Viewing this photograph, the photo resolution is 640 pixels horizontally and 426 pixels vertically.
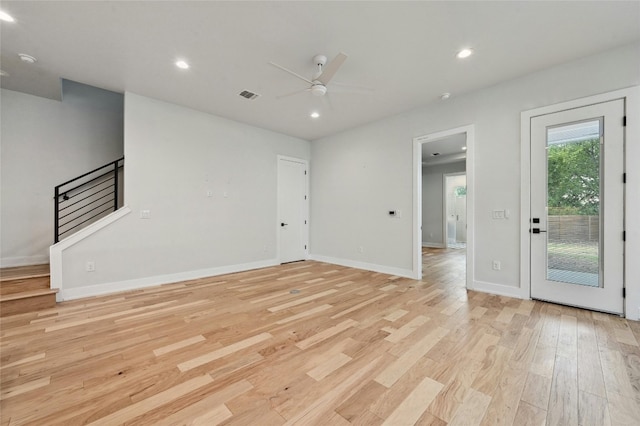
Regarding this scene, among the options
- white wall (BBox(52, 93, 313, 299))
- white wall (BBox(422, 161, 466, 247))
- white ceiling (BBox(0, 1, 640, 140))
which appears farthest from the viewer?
white wall (BBox(422, 161, 466, 247))

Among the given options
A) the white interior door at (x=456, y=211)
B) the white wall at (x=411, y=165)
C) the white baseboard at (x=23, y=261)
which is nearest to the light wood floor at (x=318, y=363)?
the white wall at (x=411, y=165)

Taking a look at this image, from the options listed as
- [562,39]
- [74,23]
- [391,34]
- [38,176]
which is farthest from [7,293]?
[562,39]

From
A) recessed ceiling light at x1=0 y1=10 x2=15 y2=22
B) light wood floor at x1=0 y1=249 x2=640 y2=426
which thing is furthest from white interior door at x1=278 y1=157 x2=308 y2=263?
recessed ceiling light at x1=0 y1=10 x2=15 y2=22

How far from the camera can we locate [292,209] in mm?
6078

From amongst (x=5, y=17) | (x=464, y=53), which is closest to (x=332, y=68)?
(x=464, y=53)

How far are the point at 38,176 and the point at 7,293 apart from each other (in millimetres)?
2276

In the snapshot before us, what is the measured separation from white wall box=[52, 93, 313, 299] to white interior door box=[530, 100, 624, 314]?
463cm

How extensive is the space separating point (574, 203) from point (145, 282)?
20.1ft

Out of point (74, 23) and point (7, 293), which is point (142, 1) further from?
point (7, 293)

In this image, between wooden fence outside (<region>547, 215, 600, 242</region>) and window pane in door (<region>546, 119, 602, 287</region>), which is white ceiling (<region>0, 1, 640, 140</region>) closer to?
window pane in door (<region>546, 119, 602, 287</region>)

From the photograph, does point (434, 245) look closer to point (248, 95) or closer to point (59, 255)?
point (248, 95)

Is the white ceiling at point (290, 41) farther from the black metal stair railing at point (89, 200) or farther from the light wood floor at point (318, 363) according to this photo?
the light wood floor at point (318, 363)

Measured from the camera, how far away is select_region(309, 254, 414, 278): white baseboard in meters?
4.55

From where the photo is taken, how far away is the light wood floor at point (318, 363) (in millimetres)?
1436
